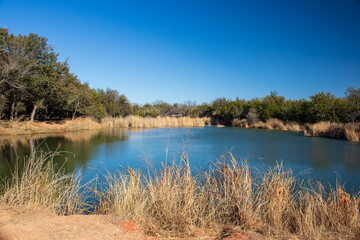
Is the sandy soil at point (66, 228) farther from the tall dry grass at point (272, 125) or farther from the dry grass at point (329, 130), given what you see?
the tall dry grass at point (272, 125)

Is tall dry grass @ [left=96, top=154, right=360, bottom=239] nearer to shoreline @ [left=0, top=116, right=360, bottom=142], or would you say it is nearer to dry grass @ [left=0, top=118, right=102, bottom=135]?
shoreline @ [left=0, top=116, right=360, bottom=142]

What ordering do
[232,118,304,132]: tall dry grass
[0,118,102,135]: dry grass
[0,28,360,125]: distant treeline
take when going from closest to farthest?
[0,28,360,125]: distant treeline → [0,118,102,135]: dry grass → [232,118,304,132]: tall dry grass

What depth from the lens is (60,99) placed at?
20.1m

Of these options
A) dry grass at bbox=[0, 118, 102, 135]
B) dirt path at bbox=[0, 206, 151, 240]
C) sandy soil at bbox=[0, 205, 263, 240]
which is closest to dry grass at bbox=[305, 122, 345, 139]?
sandy soil at bbox=[0, 205, 263, 240]

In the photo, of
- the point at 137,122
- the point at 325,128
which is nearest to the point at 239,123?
the point at 137,122

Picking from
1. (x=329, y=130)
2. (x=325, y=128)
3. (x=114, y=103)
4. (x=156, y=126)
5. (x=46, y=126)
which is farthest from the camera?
(x=114, y=103)

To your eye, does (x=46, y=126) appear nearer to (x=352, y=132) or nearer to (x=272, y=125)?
(x=272, y=125)

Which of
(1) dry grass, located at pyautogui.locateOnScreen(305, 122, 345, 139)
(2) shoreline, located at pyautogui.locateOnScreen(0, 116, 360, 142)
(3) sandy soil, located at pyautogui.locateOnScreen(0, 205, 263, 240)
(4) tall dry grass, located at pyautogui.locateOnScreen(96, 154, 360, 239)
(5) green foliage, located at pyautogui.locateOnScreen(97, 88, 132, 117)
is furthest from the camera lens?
(5) green foliage, located at pyautogui.locateOnScreen(97, 88, 132, 117)

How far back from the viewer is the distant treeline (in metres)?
15.9

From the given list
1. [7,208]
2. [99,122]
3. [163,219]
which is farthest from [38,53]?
[163,219]

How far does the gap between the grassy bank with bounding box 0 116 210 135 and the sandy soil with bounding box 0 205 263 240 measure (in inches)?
648

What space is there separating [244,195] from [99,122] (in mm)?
27246

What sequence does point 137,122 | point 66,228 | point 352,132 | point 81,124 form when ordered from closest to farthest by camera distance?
1. point 66,228
2. point 352,132
3. point 81,124
4. point 137,122

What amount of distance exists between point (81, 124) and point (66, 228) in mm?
23413
